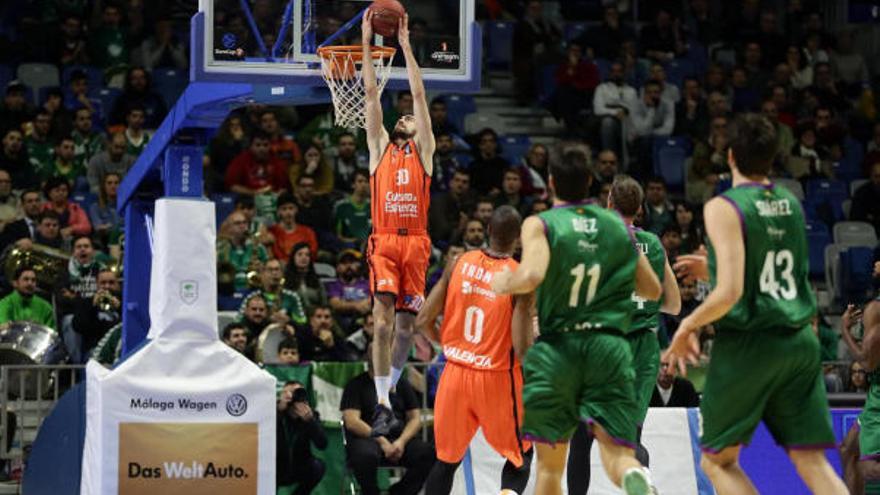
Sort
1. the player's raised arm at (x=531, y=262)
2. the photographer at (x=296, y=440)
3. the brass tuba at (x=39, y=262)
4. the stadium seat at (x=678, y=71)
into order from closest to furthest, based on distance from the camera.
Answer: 1. the player's raised arm at (x=531, y=262)
2. the photographer at (x=296, y=440)
3. the brass tuba at (x=39, y=262)
4. the stadium seat at (x=678, y=71)

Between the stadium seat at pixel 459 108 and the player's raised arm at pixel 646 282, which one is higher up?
the stadium seat at pixel 459 108

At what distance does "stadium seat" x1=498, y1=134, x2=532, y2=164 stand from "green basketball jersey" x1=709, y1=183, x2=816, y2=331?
1244 cm

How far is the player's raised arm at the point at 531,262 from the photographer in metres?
8.31

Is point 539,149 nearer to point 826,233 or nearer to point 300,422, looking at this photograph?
point 826,233

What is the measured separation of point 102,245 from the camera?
1730cm

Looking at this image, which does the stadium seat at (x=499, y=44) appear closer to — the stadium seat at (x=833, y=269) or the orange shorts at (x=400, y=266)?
the stadium seat at (x=833, y=269)

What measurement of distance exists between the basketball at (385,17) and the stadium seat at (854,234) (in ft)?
35.8

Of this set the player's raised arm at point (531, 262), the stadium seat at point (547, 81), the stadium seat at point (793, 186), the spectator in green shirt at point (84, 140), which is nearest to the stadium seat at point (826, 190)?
the stadium seat at point (793, 186)

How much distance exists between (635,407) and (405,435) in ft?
18.1

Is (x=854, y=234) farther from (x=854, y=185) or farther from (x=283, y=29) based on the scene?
(x=283, y=29)

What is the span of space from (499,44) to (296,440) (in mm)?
10307

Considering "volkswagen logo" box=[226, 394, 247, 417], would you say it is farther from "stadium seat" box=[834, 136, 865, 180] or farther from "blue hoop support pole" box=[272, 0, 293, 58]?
"stadium seat" box=[834, 136, 865, 180]

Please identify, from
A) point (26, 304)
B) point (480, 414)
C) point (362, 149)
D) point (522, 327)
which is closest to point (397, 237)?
point (480, 414)

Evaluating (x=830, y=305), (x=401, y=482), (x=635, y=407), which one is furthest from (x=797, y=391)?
(x=830, y=305)
